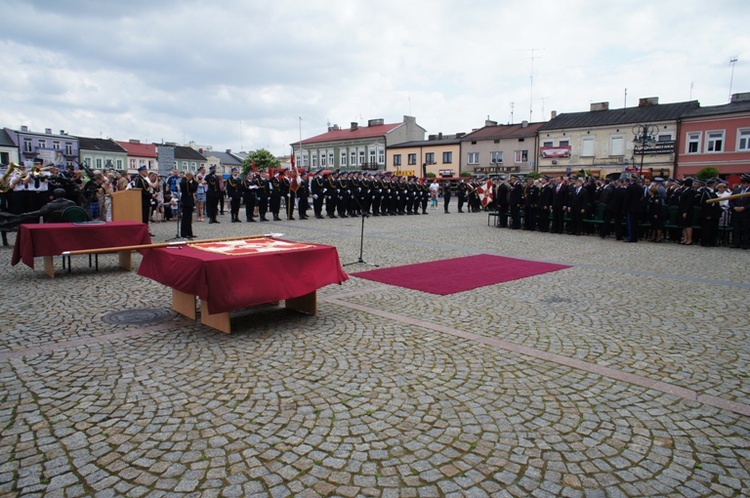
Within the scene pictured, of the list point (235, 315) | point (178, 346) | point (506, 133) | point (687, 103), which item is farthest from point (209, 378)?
point (506, 133)

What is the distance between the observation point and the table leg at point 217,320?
5473mm

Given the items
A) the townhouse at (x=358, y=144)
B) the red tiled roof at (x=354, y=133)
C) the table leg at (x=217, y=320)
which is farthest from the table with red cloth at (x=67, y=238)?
the red tiled roof at (x=354, y=133)

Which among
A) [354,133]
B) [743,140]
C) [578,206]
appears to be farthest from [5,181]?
[354,133]

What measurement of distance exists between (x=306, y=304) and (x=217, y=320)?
123 cm

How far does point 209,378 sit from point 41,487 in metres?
1.60

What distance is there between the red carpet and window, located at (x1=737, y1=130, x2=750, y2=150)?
39.4 metres

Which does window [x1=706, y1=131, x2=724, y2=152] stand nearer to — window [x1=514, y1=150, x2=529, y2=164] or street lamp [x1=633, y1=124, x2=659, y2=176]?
street lamp [x1=633, y1=124, x2=659, y2=176]

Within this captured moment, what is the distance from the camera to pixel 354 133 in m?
72.9

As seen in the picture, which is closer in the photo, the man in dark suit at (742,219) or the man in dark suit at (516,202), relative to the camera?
the man in dark suit at (742,219)

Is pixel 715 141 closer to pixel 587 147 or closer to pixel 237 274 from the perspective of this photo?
pixel 587 147

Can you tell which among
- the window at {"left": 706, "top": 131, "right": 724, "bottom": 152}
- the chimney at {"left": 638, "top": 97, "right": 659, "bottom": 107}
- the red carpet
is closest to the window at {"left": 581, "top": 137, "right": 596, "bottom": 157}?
the chimney at {"left": 638, "top": 97, "right": 659, "bottom": 107}

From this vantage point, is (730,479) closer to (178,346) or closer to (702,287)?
(178,346)

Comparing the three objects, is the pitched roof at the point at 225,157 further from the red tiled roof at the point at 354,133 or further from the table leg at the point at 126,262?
the table leg at the point at 126,262

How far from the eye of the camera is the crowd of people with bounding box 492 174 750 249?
13.8 m
